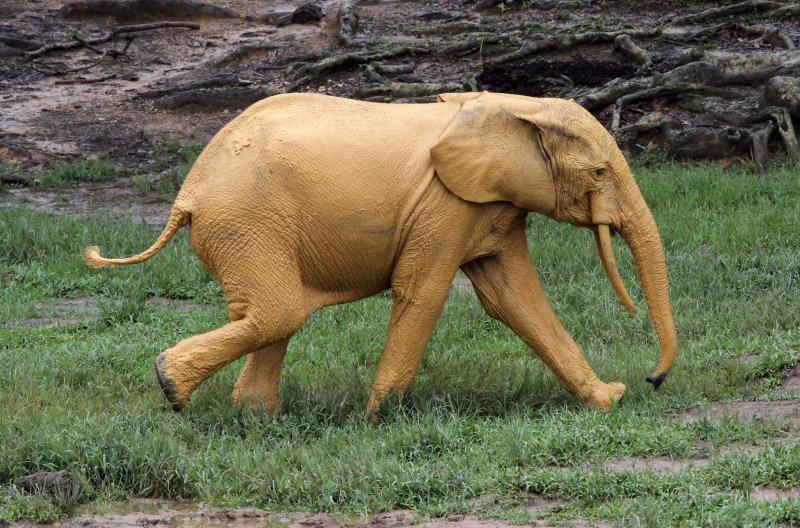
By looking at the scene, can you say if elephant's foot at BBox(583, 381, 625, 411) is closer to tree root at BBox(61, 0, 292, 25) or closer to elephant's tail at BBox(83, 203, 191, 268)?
elephant's tail at BBox(83, 203, 191, 268)

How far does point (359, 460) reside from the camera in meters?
5.58

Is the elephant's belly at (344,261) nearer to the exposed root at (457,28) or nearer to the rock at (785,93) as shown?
the rock at (785,93)

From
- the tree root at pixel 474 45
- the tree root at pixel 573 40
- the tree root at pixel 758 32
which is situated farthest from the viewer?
the tree root at pixel 474 45

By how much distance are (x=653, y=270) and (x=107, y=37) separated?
44.2 feet

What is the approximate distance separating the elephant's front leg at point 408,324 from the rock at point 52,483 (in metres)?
1.83

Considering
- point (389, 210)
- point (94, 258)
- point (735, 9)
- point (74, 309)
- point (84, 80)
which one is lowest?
point (74, 309)

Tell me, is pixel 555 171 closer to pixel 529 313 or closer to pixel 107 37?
pixel 529 313

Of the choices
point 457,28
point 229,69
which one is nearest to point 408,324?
point 229,69

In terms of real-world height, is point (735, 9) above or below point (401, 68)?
above

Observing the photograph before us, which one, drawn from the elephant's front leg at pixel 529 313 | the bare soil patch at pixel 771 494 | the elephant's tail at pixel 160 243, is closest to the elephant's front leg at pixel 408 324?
the elephant's front leg at pixel 529 313

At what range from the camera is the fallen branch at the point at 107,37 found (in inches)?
673

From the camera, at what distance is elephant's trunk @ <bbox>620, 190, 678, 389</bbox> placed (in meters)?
6.38

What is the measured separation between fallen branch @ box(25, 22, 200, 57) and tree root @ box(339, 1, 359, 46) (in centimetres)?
251

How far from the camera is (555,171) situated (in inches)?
251
